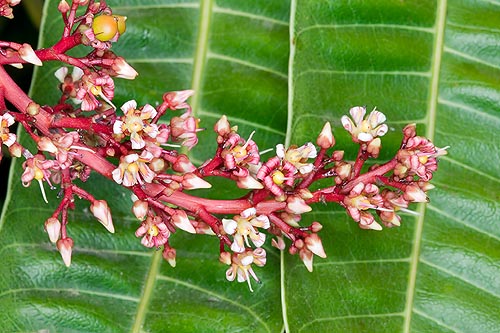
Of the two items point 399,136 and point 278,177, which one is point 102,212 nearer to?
point 278,177

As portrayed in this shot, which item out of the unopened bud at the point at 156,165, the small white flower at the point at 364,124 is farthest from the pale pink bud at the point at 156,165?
the small white flower at the point at 364,124

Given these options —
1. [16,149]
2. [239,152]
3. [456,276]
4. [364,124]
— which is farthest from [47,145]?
[456,276]

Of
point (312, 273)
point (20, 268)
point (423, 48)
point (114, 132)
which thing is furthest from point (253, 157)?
point (20, 268)

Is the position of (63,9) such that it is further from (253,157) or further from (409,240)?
(409,240)

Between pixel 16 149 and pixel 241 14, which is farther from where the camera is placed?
pixel 241 14

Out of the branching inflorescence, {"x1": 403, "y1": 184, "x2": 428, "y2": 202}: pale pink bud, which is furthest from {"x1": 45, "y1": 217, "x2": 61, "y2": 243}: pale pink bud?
{"x1": 403, "y1": 184, "x2": 428, "y2": 202}: pale pink bud

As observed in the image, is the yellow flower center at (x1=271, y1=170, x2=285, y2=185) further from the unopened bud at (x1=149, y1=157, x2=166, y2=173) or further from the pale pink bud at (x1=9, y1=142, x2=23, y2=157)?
the pale pink bud at (x1=9, y1=142, x2=23, y2=157)
